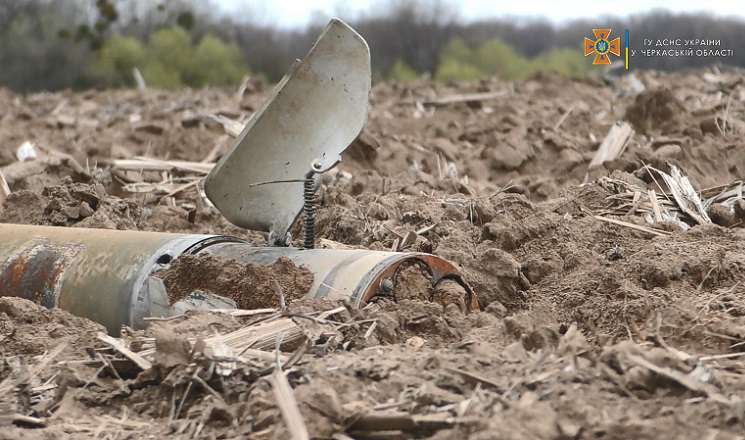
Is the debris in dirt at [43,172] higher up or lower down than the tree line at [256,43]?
higher up

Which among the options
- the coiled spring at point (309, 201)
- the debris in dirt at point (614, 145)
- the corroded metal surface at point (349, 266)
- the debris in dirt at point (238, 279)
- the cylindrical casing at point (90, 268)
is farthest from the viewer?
the debris in dirt at point (614, 145)

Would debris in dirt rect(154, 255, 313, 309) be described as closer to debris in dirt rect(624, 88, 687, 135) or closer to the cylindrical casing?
the cylindrical casing

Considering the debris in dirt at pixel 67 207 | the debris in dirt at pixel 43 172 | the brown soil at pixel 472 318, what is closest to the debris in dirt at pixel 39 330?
the brown soil at pixel 472 318

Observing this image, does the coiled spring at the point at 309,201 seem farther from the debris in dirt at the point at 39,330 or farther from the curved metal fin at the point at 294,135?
the debris in dirt at the point at 39,330

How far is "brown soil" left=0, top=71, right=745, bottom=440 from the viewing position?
7.50 feet

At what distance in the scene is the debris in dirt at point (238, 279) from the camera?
11.0 feet

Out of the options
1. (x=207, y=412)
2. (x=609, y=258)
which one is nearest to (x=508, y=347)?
(x=207, y=412)

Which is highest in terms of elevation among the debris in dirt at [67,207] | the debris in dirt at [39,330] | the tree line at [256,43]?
the debris in dirt at [39,330]

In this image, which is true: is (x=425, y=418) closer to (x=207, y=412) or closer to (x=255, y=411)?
(x=255, y=411)

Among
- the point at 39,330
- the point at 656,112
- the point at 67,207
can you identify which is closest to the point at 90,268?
the point at 39,330

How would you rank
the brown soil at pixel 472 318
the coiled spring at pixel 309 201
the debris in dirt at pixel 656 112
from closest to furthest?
the brown soil at pixel 472 318 → the coiled spring at pixel 309 201 → the debris in dirt at pixel 656 112

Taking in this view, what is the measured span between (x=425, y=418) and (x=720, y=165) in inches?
172

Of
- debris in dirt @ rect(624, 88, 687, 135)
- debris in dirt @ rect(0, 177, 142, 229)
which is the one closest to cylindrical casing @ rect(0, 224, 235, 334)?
debris in dirt @ rect(0, 177, 142, 229)

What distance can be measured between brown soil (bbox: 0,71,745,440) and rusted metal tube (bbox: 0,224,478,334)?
0.28 feet
